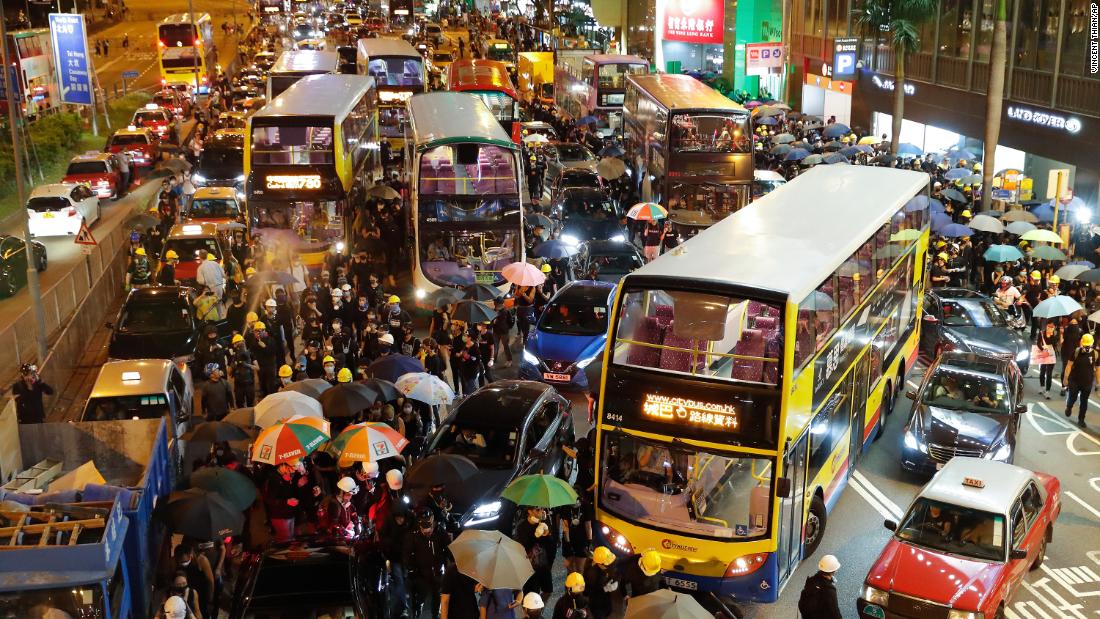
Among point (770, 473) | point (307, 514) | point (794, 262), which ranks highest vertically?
point (794, 262)

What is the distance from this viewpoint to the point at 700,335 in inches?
468

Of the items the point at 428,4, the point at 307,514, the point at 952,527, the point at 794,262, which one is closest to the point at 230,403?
the point at 307,514

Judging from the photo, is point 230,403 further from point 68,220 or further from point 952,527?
point 68,220

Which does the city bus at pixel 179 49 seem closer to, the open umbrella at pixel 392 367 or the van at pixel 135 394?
the van at pixel 135 394

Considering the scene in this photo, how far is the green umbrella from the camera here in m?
12.1

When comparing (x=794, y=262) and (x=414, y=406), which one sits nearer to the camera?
(x=794, y=262)

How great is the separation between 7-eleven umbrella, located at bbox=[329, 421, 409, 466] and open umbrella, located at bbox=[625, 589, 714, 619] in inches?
189

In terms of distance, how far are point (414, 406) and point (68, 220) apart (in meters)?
20.6

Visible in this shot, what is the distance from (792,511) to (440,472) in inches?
155

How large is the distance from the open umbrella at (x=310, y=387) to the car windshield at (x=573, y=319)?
5055 mm

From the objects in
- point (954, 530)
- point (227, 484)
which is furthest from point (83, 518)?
point (954, 530)

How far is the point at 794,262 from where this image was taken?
12.9m

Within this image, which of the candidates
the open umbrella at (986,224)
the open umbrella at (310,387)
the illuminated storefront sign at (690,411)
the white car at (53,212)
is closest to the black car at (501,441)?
the open umbrella at (310,387)

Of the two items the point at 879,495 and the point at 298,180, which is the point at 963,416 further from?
the point at 298,180
